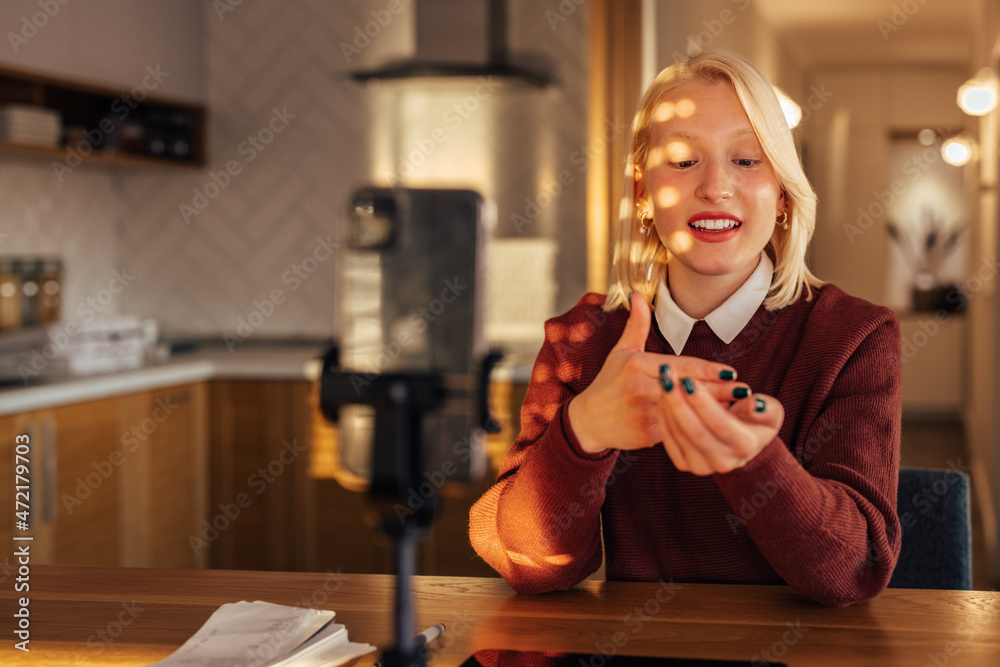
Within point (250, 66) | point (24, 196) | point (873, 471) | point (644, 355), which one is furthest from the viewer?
point (250, 66)

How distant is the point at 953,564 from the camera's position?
133 cm

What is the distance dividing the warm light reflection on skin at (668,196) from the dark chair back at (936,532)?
55cm

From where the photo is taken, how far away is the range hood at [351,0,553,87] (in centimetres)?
343

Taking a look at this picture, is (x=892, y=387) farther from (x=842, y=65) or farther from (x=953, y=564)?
(x=842, y=65)

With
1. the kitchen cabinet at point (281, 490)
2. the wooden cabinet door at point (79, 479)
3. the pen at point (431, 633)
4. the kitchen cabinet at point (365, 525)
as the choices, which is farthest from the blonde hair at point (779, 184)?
the kitchen cabinet at point (281, 490)

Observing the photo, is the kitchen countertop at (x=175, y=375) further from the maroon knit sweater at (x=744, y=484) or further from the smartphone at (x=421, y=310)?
the maroon knit sweater at (x=744, y=484)

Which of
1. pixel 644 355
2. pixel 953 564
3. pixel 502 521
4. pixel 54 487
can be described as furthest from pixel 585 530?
pixel 54 487

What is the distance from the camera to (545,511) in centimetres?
104

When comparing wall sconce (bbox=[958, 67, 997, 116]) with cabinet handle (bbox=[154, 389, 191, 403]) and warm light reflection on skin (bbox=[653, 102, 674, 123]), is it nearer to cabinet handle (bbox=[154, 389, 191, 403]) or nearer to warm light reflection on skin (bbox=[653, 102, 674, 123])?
warm light reflection on skin (bbox=[653, 102, 674, 123])

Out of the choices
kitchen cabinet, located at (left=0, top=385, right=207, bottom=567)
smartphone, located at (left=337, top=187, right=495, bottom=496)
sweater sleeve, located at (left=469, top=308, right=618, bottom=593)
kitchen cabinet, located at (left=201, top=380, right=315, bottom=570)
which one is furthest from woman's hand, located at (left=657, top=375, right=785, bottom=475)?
kitchen cabinet, located at (left=201, top=380, right=315, bottom=570)

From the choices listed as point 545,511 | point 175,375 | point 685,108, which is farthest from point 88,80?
point 545,511

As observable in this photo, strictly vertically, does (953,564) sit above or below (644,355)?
below

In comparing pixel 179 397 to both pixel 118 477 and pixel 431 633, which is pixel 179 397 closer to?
pixel 118 477

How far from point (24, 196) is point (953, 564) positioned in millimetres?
3088
